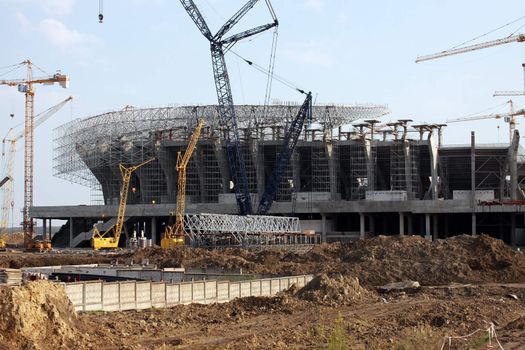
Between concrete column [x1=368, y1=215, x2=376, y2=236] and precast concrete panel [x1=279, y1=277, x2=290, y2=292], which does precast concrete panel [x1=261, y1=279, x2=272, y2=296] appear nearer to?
precast concrete panel [x1=279, y1=277, x2=290, y2=292]

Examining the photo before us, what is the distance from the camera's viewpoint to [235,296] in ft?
133

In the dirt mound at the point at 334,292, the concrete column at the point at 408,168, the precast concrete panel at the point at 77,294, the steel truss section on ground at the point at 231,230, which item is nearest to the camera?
the precast concrete panel at the point at 77,294

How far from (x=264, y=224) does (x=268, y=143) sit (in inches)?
706

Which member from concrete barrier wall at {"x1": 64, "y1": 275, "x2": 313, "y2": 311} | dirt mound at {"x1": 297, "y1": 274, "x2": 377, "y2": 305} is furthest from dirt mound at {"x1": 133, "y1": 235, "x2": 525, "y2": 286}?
concrete barrier wall at {"x1": 64, "y1": 275, "x2": 313, "y2": 311}

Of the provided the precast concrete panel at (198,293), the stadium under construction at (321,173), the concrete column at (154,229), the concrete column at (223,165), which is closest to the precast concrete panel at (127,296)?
the precast concrete panel at (198,293)

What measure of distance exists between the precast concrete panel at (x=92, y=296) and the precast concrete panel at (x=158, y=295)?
9.58 feet

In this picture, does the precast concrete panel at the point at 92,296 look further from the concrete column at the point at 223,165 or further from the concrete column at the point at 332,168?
the concrete column at the point at 223,165

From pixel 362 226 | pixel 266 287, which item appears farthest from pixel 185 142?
pixel 266 287

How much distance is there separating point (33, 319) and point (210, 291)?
58.8ft

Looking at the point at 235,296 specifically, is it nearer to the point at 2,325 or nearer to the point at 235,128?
the point at 2,325

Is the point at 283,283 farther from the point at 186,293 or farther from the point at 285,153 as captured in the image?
the point at 285,153

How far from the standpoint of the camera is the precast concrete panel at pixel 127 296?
113ft

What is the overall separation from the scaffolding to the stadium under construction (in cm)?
16

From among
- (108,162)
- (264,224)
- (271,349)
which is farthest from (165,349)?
(108,162)
